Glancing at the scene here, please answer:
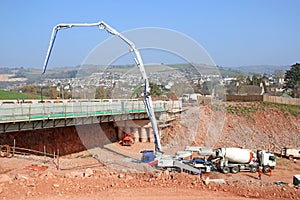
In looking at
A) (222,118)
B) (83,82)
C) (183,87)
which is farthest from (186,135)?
(83,82)

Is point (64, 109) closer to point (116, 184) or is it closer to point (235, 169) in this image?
point (235, 169)

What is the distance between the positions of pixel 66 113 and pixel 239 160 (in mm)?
15550

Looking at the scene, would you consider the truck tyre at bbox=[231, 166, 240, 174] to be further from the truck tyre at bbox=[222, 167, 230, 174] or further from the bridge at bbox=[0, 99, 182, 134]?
the bridge at bbox=[0, 99, 182, 134]

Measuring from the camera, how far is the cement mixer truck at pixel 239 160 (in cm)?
2889

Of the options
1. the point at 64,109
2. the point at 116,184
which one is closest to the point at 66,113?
the point at 64,109

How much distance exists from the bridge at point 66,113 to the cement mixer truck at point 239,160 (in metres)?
13.6

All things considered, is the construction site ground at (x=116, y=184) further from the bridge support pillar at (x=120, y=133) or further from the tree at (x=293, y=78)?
the tree at (x=293, y=78)

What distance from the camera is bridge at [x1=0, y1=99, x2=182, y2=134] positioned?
2695 centimetres

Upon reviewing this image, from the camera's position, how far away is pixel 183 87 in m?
48.3

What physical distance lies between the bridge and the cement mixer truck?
535 inches

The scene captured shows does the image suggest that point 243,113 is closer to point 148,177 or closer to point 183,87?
point 183,87

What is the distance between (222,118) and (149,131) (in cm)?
1483

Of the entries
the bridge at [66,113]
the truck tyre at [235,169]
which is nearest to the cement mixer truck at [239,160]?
the truck tyre at [235,169]

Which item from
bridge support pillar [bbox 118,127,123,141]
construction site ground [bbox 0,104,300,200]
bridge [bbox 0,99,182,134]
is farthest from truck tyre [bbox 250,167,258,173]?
bridge support pillar [bbox 118,127,123,141]
